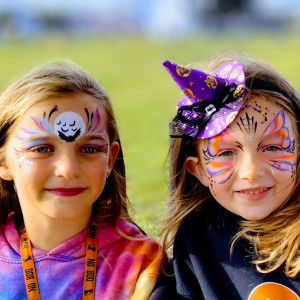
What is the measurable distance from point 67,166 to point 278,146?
1.02 metres

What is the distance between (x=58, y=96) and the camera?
122 inches

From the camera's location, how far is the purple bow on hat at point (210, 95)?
2.95 m

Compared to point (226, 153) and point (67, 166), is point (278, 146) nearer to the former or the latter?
point (226, 153)

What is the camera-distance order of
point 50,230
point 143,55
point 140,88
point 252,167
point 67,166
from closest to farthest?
1. point 252,167
2. point 67,166
3. point 50,230
4. point 140,88
5. point 143,55

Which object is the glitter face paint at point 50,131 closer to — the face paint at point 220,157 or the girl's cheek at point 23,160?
the girl's cheek at point 23,160

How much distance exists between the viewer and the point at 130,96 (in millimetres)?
18125

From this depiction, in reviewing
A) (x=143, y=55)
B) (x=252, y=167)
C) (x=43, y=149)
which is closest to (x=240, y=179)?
(x=252, y=167)

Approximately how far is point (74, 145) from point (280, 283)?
1.19 m

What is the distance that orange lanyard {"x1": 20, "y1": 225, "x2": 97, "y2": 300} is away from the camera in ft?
10.3

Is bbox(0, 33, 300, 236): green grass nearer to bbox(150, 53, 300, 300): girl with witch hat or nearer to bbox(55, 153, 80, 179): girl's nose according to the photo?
bbox(150, 53, 300, 300): girl with witch hat

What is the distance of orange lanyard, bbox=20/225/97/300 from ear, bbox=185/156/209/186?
0.62 m

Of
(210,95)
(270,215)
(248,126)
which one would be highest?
(210,95)

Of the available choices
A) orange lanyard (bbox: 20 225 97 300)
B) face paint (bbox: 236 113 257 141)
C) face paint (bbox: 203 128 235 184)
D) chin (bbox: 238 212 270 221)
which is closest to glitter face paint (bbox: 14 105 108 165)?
orange lanyard (bbox: 20 225 97 300)

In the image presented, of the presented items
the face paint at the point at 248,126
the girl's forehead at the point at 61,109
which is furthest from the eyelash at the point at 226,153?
the girl's forehead at the point at 61,109
